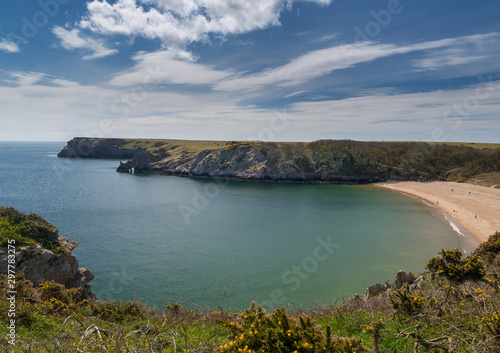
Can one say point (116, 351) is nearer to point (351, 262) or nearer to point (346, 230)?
point (351, 262)

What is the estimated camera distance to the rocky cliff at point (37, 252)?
42.1 ft

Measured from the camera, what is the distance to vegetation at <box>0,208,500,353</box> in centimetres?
420

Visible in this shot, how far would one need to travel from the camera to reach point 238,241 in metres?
31.6

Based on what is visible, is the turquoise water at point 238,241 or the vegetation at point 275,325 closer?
the vegetation at point 275,325

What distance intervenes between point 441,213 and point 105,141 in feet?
588

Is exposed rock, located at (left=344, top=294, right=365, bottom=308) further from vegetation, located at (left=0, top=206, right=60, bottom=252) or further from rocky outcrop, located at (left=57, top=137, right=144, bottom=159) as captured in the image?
rocky outcrop, located at (left=57, top=137, right=144, bottom=159)

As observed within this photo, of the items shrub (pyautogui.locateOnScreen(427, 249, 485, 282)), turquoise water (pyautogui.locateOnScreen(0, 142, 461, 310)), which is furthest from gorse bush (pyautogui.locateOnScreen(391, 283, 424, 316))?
shrub (pyautogui.locateOnScreen(427, 249, 485, 282))

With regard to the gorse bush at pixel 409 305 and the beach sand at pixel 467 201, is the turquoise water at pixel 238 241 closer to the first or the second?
the beach sand at pixel 467 201

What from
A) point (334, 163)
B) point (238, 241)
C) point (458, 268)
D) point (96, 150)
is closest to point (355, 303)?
point (458, 268)

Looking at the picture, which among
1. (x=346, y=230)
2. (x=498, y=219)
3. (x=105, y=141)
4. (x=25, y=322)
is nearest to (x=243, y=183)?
(x=346, y=230)

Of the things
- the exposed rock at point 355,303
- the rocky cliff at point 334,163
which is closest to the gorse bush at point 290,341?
the exposed rock at point 355,303

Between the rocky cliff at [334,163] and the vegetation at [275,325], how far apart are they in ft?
236

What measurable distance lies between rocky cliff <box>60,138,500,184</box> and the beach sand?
377 inches

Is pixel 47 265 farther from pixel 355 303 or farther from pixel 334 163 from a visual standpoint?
pixel 334 163
